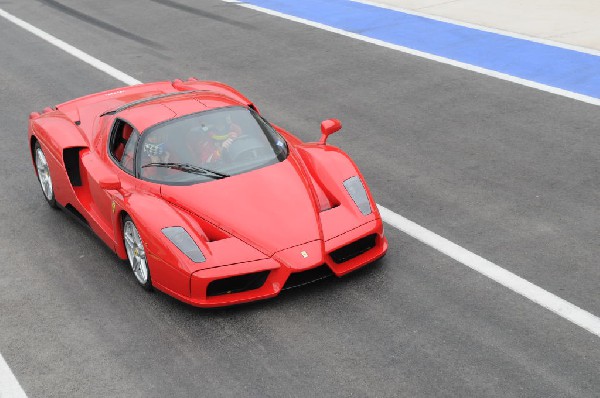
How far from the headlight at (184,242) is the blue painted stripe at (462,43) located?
744 cm

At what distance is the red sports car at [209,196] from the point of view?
794 centimetres

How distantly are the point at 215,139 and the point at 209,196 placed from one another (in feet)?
2.53

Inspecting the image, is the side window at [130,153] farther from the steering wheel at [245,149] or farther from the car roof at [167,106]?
the steering wheel at [245,149]

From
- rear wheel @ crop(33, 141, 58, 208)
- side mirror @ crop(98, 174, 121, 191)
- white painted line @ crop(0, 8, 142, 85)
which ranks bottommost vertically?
white painted line @ crop(0, 8, 142, 85)

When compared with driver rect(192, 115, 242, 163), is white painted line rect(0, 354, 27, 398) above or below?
below

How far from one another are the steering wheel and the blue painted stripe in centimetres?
614

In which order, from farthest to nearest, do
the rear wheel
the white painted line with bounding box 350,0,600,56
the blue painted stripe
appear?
the white painted line with bounding box 350,0,600,56, the blue painted stripe, the rear wheel

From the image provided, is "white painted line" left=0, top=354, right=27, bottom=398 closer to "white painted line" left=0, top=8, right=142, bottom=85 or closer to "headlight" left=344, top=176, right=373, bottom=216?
"headlight" left=344, top=176, right=373, bottom=216

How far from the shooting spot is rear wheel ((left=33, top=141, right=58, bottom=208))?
409 inches

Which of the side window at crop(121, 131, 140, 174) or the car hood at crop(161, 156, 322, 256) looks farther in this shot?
the side window at crop(121, 131, 140, 174)

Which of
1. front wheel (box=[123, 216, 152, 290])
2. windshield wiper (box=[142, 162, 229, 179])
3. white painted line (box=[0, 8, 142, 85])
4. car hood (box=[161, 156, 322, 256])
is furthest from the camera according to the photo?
white painted line (box=[0, 8, 142, 85])

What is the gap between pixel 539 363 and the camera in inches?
281

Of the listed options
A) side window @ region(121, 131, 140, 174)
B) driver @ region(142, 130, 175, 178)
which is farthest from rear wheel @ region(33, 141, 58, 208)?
driver @ region(142, 130, 175, 178)

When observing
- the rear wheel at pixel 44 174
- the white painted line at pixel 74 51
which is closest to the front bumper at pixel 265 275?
the rear wheel at pixel 44 174
